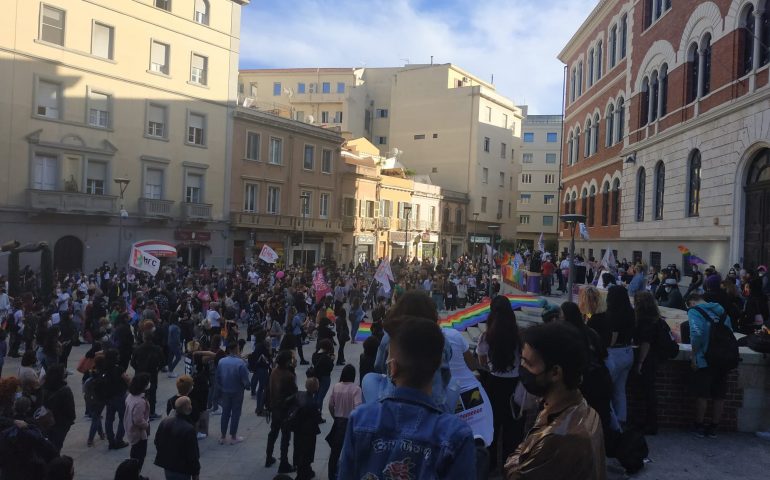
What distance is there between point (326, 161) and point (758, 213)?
3134cm

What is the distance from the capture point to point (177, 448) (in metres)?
6.16

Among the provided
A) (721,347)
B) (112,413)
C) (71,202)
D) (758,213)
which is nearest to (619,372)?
(721,347)

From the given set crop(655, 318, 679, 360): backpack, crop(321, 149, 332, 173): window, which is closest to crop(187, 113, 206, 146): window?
crop(321, 149, 332, 173): window

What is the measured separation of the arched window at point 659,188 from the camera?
2433 cm

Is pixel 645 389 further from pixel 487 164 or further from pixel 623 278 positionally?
pixel 487 164

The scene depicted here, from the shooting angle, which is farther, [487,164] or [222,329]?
[487,164]

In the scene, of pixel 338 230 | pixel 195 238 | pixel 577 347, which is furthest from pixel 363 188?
pixel 577 347

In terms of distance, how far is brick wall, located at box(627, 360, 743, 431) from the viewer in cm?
733

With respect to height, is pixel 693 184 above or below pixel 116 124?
below

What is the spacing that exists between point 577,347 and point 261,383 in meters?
8.40

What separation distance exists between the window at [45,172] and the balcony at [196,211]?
692 cm

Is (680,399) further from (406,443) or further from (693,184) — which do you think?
(693,184)

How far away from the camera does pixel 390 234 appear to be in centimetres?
5191

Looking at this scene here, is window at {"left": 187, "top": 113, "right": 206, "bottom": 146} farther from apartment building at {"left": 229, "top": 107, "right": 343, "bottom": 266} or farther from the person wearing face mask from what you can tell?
the person wearing face mask
